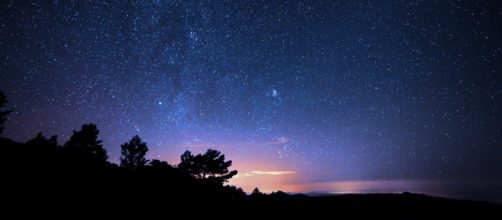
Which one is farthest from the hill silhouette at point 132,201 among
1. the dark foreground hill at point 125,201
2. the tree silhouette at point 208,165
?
the tree silhouette at point 208,165

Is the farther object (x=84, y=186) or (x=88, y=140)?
(x=88, y=140)

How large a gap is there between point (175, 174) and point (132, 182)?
6205 millimetres

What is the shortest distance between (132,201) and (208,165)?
2086 centimetres

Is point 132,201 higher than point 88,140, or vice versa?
point 88,140

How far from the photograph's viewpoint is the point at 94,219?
928 centimetres

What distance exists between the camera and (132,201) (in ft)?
41.4

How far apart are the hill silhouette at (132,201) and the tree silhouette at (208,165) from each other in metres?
10.1

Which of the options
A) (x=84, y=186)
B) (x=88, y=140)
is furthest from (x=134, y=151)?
(x=84, y=186)

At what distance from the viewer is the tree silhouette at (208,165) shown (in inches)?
1302

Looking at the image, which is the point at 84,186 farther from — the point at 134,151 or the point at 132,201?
the point at 134,151

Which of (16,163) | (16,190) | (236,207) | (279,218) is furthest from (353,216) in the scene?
(16,163)

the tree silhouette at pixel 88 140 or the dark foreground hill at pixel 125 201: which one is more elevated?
the tree silhouette at pixel 88 140

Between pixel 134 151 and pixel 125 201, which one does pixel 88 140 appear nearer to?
pixel 134 151

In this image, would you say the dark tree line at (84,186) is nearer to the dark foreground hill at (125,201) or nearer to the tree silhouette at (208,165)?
the dark foreground hill at (125,201)
